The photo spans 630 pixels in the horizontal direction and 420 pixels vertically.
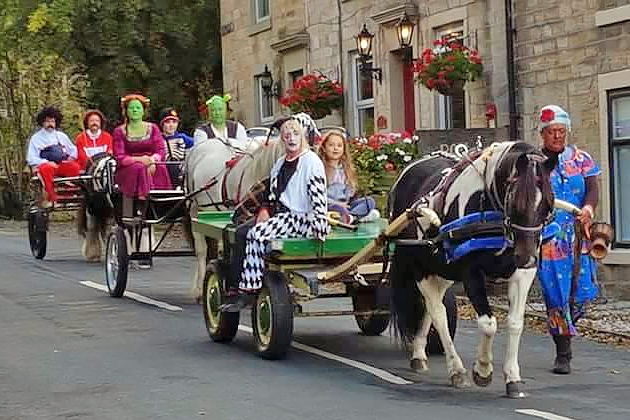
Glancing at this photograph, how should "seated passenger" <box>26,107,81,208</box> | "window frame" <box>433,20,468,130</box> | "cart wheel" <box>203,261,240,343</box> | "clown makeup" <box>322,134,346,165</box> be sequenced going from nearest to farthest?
1. "clown makeup" <box>322,134,346,165</box>
2. "cart wheel" <box>203,261,240,343</box>
3. "window frame" <box>433,20,468,130</box>
4. "seated passenger" <box>26,107,81,208</box>

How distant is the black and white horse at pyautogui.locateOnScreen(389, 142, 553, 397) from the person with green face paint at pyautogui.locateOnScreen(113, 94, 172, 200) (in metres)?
5.93

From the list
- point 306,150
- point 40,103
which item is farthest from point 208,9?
point 306,150

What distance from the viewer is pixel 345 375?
9.86m

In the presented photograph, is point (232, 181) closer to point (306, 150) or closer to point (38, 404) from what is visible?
point (306, 150)

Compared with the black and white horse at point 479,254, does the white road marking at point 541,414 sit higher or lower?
lower

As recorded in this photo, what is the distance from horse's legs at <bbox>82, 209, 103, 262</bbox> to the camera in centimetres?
1950

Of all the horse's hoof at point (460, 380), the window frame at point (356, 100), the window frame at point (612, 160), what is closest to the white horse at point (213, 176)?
the horse's hoof at point (460, 380)

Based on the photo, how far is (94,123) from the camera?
19734mm

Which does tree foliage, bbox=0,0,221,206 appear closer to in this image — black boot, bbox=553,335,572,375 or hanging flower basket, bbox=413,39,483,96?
hanging flower basket, bbox=413,39,483,96

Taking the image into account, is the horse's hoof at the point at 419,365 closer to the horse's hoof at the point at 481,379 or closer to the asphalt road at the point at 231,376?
the asphalt road at the point at 231,376

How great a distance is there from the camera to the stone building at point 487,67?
51.9 ft

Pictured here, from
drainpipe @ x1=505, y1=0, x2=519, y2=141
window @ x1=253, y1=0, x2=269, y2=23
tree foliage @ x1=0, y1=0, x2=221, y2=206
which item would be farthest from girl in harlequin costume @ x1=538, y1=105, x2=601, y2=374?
tree foliage @ x1=0, y1=0, x2=221, y2=206

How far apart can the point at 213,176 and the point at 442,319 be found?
5468mm

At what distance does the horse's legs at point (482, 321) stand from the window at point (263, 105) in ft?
59.1
